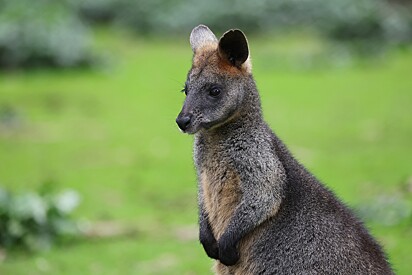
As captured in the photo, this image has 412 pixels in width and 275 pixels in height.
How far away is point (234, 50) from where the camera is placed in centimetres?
554

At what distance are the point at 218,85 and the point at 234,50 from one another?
0.76ft

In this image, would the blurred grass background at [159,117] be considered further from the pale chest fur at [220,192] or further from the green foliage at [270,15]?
the pale chest fur at [220,192]

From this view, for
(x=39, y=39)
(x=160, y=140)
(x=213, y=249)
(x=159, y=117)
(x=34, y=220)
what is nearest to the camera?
(x=213, y=249)

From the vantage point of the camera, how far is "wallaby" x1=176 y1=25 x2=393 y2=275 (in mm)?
5441

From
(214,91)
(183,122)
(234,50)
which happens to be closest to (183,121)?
(183,122)

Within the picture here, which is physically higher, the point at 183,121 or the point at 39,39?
the point at 39,39

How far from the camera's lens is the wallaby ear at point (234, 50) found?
547cm

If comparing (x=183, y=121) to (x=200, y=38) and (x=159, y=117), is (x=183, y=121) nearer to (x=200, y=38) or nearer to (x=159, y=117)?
(x=200, y=38)

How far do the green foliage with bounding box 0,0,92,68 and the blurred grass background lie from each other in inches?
1.4

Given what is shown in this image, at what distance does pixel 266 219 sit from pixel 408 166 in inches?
215

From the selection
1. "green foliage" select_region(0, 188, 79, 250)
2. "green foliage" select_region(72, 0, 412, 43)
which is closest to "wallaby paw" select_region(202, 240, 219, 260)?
"green foliage" select_region(0, 188, 79, 250)

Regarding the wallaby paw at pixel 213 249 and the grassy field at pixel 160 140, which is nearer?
the wallaby paw at pixel 213 249

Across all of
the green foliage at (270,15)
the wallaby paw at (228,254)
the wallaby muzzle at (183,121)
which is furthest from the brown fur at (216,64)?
the green foliage at (270,15)

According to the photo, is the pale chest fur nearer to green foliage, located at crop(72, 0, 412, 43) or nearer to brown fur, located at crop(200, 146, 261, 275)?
brown fur, located at crop(200, 146, 261, 275)
